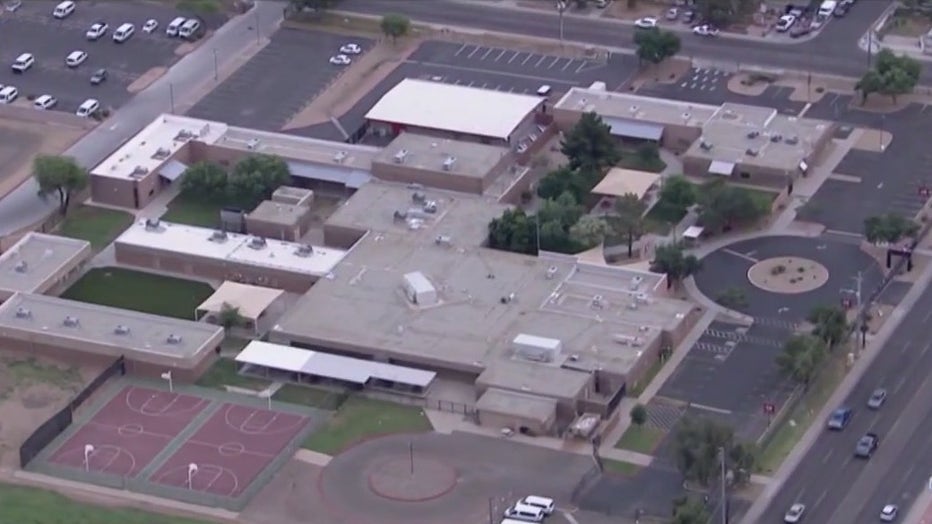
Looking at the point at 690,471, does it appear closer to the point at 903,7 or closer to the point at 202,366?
the point at 202,366

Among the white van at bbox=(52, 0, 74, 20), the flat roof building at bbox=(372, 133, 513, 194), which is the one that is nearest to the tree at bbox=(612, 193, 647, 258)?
the flat roof building at bbox=(372, 133, 513, 194)

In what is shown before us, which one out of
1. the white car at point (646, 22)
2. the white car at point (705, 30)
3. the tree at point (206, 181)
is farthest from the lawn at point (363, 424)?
the white car at point (705, 30)

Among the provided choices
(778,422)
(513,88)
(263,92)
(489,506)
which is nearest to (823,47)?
(513,88)

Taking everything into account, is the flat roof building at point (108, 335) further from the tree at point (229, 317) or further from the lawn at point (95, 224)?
the lawn at point (95, 224)

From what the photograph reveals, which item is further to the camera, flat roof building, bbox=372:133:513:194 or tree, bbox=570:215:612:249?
flat roof building, bbox=372:133:513:194

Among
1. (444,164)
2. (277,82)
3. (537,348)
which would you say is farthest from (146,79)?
(537,348)

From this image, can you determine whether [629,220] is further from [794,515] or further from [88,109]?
[88,109]

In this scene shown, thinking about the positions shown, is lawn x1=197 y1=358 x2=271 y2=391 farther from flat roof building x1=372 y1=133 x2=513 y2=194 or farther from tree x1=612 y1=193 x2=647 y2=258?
tree x1=612 y1=193 x2=647 y2=258

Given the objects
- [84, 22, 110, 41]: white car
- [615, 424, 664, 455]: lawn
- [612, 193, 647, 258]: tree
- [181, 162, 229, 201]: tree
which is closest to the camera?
[615, 424, 664, 455]: lawn
